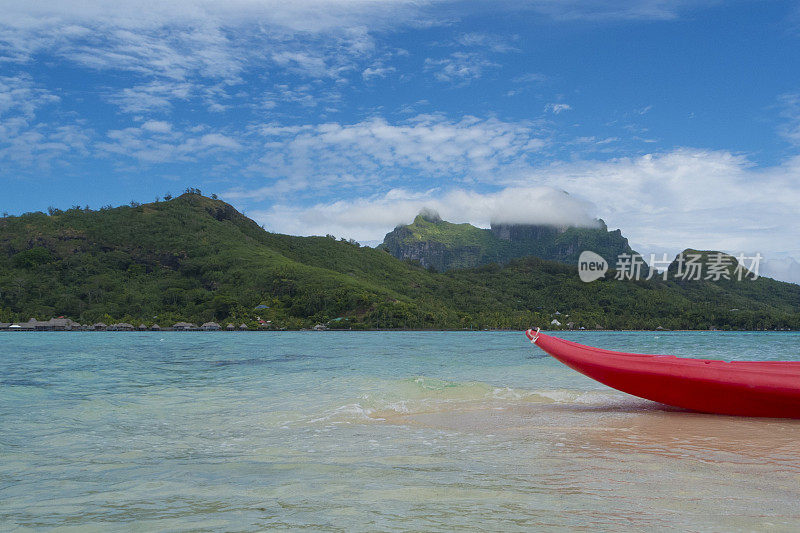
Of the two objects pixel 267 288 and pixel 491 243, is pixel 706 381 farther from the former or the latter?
pixel 491 243

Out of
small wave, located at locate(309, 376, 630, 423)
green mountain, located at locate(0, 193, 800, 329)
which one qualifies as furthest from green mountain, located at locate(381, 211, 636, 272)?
small wave, located at locate(309, 376, 630, 423)

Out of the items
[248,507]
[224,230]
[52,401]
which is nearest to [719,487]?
[248,507]

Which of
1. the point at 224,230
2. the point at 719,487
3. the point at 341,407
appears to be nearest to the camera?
the point at 719,487

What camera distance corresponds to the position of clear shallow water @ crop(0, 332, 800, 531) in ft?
8.54

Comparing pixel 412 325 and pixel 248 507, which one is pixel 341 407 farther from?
pixel 412 325

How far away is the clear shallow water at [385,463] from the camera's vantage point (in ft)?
8.54

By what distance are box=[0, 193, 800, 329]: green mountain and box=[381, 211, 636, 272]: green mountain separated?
40.0 metres

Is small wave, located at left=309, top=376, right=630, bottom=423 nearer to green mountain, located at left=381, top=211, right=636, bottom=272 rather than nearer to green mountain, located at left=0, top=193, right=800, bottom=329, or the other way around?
green mountain, located at left=0, top=193, right=800, bottom=329

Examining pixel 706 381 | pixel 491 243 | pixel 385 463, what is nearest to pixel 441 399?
pixel 706 381

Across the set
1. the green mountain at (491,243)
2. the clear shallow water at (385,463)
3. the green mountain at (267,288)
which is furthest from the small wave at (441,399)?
the green mountain at (491,243)

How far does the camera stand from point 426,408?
679 centimetres

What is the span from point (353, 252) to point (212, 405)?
3023 inches

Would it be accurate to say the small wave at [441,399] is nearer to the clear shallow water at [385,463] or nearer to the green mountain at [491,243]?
the clear shallow water at [385,463]

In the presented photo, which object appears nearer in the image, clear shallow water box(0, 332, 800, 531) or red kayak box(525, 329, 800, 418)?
clear shallow water box(0, 332, 800, 531)
